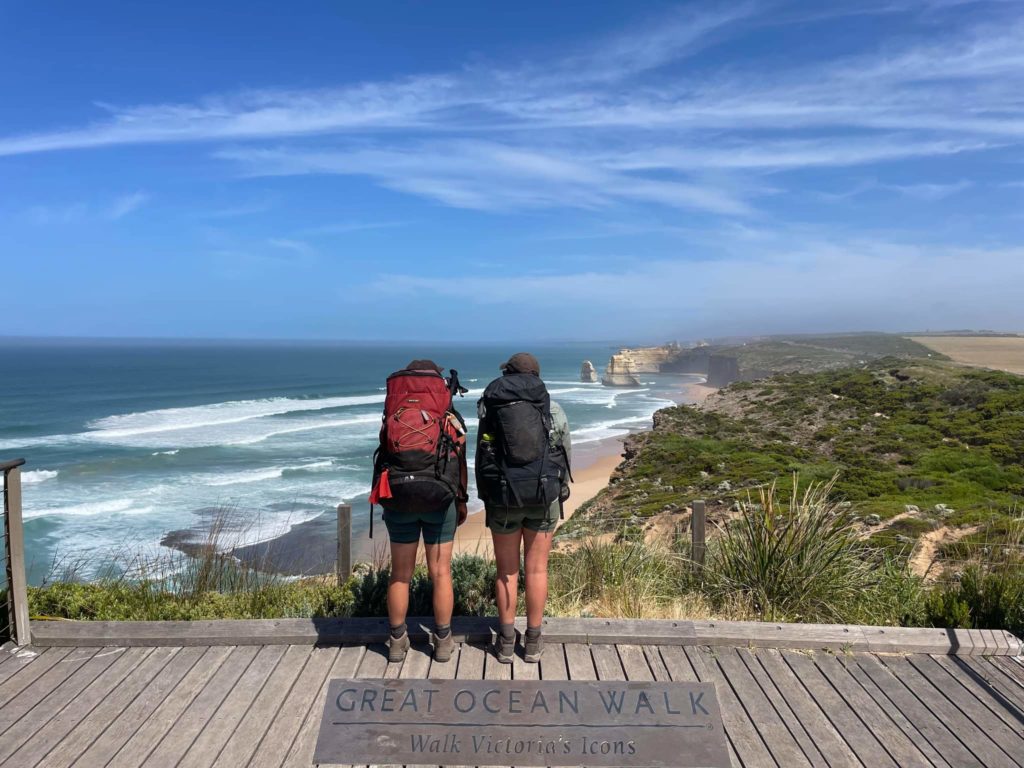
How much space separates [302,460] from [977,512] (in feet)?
78.8

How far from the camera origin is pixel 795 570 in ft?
14.3

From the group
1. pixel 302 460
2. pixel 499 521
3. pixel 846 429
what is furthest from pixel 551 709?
pixel 302 460

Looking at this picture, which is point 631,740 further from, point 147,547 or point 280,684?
point 147,547

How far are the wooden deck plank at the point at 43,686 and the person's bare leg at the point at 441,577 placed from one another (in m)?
1.57

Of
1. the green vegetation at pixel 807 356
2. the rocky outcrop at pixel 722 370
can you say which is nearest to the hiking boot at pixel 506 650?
the green vegetation at pixel 807 356

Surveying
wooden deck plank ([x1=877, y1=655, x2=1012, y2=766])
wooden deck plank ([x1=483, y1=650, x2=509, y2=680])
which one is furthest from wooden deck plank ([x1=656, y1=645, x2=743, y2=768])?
wooden deck plank ([x1=877, y1=655, x2=1012, y2=766])

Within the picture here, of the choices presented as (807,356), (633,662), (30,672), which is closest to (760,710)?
(633,662)

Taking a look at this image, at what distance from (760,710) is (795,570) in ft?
5.07

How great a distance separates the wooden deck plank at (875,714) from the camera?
8.90 feet

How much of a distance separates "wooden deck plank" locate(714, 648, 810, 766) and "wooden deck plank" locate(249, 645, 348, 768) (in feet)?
5.61

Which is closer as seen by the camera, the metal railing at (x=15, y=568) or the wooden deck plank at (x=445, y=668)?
the wooden deck plank at (x=445, y=668)

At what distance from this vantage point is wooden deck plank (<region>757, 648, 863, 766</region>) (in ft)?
8.88

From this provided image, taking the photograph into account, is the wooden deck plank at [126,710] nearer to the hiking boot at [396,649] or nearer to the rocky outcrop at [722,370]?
the hiking boot at [396,649]

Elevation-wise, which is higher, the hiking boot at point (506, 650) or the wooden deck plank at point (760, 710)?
the hiking boot at point (506, 650)
